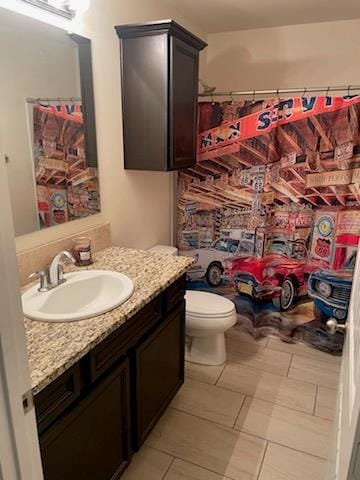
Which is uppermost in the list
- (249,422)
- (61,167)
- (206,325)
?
(61,167)

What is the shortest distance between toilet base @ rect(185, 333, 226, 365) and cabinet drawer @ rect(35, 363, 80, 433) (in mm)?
1371

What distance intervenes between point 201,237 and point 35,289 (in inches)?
62.4

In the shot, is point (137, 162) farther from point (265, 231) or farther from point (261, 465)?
point (261, 465)

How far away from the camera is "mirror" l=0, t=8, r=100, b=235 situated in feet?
4.74

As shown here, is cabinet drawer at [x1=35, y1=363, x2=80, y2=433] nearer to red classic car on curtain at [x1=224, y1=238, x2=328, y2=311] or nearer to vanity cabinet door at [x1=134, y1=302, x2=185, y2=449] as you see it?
vanity cabinet door at [x1=134, y1=302, x2=185, y2=449]

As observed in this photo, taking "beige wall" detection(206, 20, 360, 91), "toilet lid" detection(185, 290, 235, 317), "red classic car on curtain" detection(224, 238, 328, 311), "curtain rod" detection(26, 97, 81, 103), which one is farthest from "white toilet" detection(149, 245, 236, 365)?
"beige wall" detection(206, 20, 360, 91)

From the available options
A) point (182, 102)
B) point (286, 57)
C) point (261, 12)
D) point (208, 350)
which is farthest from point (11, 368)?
point (286, 57)

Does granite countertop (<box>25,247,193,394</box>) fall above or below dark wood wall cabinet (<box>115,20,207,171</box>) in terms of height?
below

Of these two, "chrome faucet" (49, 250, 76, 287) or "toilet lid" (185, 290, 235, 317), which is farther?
"toilet lid" (185, 290, 235, 317)

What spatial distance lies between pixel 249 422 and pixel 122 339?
1063mm

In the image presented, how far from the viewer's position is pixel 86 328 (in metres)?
1.22

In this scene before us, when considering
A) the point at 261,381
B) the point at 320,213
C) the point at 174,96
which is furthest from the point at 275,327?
the point at 174,96

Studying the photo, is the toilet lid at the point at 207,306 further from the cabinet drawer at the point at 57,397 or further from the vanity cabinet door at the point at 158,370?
the cabinet drawer at the point at 57,397

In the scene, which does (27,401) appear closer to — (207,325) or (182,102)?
(207,325)
